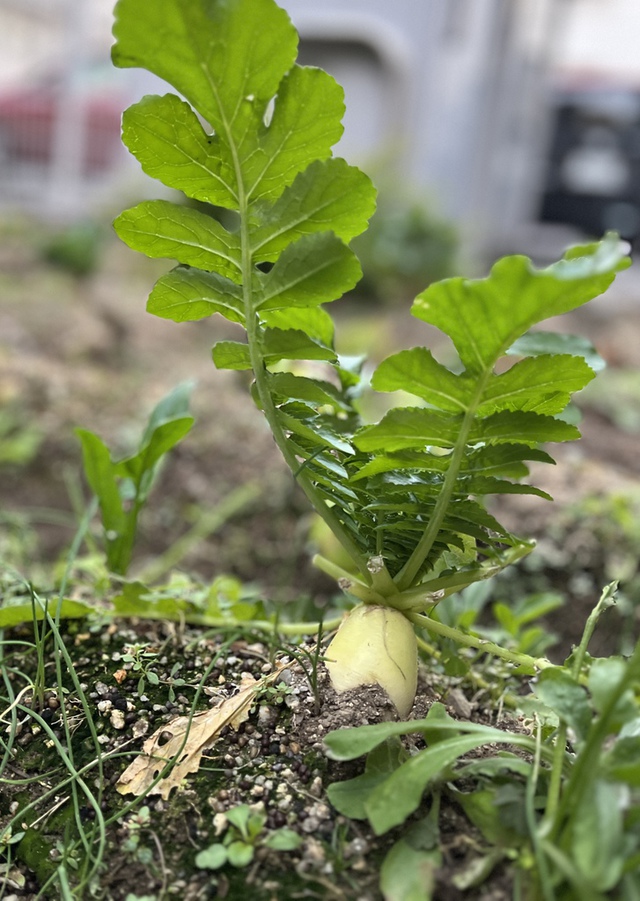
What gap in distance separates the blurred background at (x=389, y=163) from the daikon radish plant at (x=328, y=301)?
2.30 metres

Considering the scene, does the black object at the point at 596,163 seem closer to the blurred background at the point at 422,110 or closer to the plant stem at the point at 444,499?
the blurred background at the point at 422,110

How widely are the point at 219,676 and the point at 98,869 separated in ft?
0.89

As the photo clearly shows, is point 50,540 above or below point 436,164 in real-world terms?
below

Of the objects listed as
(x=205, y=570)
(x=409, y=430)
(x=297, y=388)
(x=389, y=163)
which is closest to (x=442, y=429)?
(x=409, y=430)

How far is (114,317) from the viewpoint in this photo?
3.48 m

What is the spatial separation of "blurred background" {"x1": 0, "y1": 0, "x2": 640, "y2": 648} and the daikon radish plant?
2.30 metres

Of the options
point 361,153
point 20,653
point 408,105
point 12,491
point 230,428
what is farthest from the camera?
point 408,105

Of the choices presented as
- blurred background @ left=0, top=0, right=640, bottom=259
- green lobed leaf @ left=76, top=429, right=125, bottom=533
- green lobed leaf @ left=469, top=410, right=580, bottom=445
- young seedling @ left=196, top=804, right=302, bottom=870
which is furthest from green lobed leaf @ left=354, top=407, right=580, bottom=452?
blurred background @ left=0, top=0, right=640, bottom=259

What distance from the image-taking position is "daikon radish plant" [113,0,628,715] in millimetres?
682

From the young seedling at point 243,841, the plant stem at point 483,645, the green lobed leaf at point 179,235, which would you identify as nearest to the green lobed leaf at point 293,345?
the green lobed leaf at point 179,235

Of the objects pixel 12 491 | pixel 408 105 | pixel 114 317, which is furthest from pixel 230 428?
pixel 408 105

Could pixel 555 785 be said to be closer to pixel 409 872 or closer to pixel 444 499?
pixel 409 872

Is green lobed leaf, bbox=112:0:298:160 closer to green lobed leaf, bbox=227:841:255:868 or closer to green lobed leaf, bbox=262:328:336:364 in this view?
green lobed leaf, bbox=262:328:336:364

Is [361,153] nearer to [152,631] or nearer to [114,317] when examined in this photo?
[114,317]
